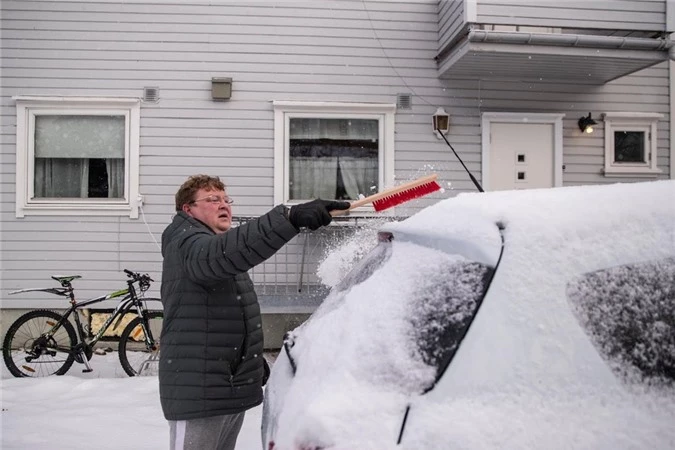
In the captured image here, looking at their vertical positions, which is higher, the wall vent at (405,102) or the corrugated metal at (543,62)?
the corrugated metal at (543,62)

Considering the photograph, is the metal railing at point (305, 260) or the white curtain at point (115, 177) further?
the white curtain at point (115, 177)

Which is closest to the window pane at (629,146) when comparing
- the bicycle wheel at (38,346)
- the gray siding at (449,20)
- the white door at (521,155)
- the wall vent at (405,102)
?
the white door at (521,155)

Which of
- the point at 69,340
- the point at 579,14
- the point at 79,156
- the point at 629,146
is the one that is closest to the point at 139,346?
the point at 69,340

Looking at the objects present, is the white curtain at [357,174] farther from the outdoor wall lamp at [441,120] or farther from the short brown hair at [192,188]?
the short brown hair at [192,188]

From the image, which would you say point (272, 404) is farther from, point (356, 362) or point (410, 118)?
point (410, 118)

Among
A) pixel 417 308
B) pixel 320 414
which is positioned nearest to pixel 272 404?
pixel 320 414

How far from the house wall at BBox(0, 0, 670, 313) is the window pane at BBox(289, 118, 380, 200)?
349 mm

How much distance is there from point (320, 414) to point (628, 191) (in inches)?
47.8

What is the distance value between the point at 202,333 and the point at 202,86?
5635mm

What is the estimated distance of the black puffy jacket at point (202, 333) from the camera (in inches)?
88.7

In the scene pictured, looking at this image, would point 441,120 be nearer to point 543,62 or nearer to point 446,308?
point 543,62

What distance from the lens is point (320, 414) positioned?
1475 mm

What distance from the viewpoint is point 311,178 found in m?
7.53

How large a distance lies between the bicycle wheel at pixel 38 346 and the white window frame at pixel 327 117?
295cm
